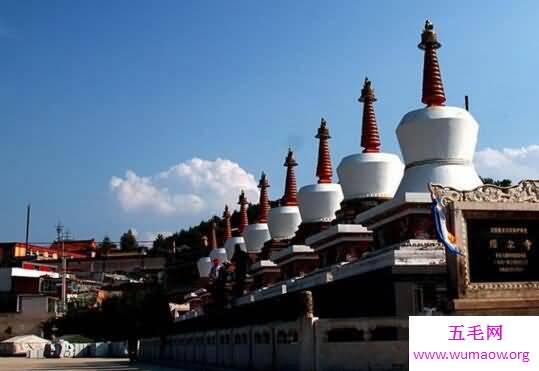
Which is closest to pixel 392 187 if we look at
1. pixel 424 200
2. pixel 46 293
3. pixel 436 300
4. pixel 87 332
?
pixel 424 200

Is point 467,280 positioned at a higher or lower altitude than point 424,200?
lower

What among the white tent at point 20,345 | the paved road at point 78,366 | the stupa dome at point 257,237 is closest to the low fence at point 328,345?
the paved road at point 78,366

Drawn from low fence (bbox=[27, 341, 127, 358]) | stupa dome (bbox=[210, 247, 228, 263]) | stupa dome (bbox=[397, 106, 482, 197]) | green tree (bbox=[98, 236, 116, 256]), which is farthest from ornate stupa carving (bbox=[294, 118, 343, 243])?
green tree (bbox=[98, 236, 116, 256])

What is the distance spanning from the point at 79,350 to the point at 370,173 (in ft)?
150

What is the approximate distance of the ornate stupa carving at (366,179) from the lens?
28109mm

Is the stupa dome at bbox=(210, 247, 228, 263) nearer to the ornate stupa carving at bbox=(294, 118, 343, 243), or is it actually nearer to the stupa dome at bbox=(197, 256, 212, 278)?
the stupa dome at bbox=(197, 256, 212, 278)

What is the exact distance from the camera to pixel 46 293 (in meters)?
83.7

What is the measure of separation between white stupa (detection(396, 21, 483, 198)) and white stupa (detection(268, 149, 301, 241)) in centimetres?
1524

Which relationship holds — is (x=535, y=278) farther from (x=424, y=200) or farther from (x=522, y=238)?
(x=424, y=200)

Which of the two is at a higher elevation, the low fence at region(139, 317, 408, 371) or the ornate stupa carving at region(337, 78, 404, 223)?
the ornate stupa carving at region(337, 78, 404, 223)

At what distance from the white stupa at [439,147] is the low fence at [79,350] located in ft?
153

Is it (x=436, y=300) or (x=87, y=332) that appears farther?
(x=87, y=332)

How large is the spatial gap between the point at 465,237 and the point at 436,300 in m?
2.75

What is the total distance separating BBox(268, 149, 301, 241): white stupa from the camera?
3844cm
